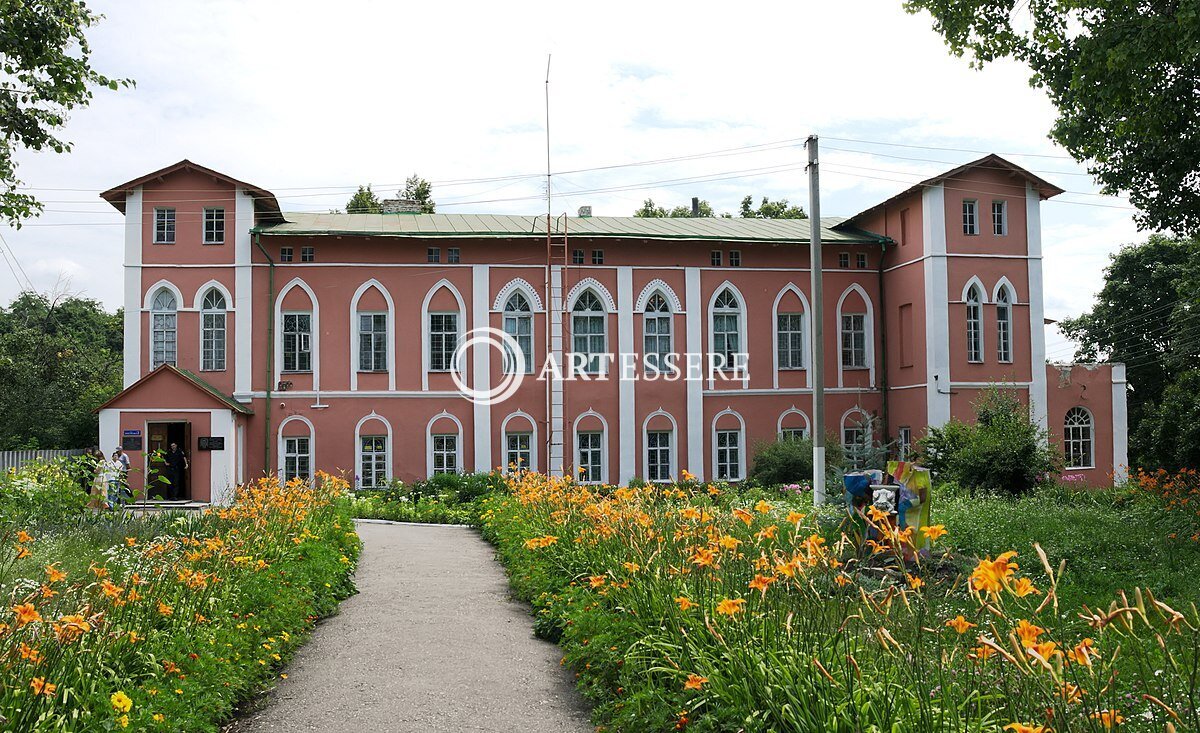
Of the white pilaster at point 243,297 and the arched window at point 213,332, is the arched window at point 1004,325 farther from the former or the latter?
the arched window at point 213,332

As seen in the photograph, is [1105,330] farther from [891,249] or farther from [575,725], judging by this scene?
[575,725]

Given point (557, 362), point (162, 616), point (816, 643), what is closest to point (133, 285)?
point (557, 362)

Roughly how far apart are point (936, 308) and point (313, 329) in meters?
17.4

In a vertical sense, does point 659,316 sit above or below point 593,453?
above

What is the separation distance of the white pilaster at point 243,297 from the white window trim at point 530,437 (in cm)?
707

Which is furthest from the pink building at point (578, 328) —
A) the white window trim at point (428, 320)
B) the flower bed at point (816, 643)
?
the flower bed at point (816, 643)

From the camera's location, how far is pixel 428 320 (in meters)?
27.7

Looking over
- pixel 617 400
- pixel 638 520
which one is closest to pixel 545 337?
pixel 617 400

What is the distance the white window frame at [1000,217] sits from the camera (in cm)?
2798

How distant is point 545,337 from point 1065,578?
18.8 meters

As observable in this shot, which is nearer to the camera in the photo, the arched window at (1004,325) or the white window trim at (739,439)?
the arched window at (1004,325)

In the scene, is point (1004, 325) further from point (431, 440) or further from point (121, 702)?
point (121, 702)

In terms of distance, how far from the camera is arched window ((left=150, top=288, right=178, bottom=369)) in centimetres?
2664

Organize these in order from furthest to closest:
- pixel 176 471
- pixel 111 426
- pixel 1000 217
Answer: pixel 1000 217 → pixel 111 426 → pixel 176 471
